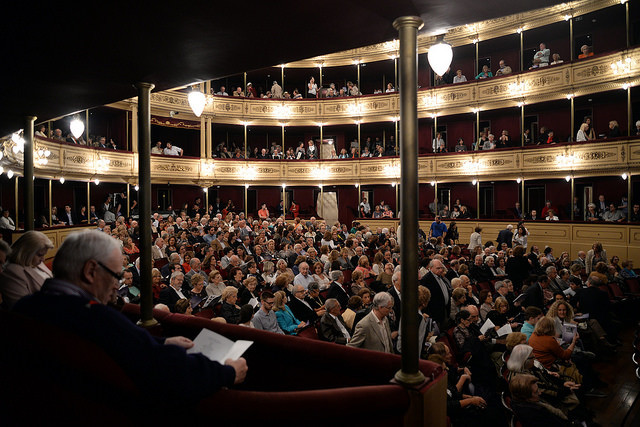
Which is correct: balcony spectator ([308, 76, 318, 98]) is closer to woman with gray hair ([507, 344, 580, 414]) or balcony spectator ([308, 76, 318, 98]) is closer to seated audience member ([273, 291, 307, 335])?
seated audience member ([273, 291, 307, 335])

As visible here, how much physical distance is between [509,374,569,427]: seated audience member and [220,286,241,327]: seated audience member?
320cm

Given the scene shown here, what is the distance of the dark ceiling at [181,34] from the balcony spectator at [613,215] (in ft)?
48.0

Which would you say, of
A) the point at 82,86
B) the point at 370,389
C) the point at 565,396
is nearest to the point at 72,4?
the point at 82,86

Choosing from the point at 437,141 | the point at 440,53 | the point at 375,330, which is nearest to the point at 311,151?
the point at 437,141

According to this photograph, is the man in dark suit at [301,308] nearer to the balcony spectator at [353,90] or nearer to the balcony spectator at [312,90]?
the balcony spectator at [353,90]

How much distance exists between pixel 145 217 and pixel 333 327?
268 centimetres

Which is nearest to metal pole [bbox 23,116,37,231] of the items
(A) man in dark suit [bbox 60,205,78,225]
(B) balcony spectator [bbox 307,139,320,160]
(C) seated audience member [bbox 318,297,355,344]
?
(C) seated audience member [bbox 318,297,355,344]

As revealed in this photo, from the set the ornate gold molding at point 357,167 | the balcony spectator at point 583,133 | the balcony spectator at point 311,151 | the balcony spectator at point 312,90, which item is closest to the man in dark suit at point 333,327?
the ornate gold molding at point 357,167

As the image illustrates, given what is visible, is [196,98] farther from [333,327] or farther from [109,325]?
[109,325]

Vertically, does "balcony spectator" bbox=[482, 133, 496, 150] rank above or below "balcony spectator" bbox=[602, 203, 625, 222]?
above

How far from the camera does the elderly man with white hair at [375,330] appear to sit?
14.3 feet

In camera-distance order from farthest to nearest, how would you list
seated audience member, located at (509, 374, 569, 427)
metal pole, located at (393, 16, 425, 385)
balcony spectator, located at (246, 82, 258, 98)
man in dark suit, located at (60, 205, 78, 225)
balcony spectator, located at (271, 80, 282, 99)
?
balcony spectator, located at (271, 80, 282, 99)
balcony spectator, located at (246, 82, 258, 98)
man in dark suit, located at (60, 205, 78, 225)
seated audience member, located at (509, 374, 569, 427)
metal pole, located at (393, 16, 425, 385)

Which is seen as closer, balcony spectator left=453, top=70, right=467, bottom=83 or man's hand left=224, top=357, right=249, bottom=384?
man's hand left=224, top=357, right=249, bottom=384

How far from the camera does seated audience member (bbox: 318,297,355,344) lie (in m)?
5.01
